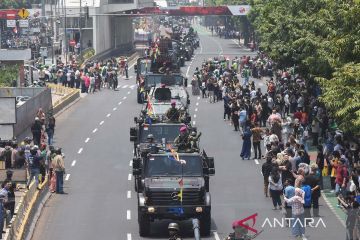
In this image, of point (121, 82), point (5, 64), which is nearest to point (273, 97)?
point (5, 64)

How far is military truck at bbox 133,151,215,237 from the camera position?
30609 mm

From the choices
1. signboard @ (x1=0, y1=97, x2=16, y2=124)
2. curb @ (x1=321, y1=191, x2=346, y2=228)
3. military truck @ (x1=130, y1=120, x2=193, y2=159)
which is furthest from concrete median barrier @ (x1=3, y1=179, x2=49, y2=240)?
curb @ (x1=321, y1=191, x2=346, y2=228)

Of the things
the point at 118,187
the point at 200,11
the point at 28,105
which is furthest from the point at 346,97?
the point at 200,11

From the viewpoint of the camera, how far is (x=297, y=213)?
3019cm

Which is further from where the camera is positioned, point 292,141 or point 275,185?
point 292,141

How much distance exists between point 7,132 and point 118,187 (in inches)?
327

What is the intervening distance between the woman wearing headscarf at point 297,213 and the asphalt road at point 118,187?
504 millimetres

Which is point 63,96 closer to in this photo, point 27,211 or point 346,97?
point 27,211

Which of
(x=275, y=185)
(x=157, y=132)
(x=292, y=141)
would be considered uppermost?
(x=157, y=132)

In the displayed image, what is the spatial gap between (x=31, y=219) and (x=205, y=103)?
36818 mm

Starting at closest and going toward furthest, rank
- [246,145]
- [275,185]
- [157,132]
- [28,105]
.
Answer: [275,185] < [157,132] < [246,145] < [28,105]

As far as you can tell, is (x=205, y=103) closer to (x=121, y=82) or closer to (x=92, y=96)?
(x=92, y=96)

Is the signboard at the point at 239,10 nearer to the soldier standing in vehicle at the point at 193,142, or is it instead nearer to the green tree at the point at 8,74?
the green tree at the point at 8,74

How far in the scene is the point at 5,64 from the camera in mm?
78312
